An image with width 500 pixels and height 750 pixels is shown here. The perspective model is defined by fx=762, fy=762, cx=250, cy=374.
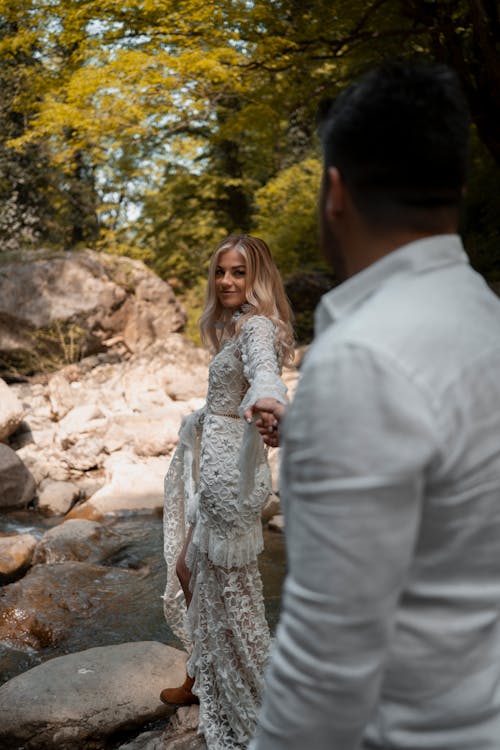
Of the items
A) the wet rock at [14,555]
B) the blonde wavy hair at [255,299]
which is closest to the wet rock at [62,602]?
the wet rock at [14,555]

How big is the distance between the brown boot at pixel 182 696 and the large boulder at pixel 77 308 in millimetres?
10238

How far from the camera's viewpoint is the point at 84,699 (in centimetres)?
362

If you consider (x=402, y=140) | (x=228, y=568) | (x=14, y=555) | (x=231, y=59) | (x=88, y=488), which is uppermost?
(x=231, y=59)

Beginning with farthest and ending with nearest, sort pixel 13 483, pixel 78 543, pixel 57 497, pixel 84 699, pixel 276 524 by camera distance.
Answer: pixel 57 497 → pixel 13 483 → pixel 276 524 → pixel 78 543 → pixel 84 699

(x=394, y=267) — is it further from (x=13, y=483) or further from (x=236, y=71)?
(x=236, y=71)

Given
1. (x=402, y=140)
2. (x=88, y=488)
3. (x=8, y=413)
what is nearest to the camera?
(x=402, y=140)

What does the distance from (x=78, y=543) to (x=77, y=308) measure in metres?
7.71

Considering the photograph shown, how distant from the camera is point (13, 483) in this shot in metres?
8.66

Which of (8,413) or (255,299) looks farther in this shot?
(8,413)

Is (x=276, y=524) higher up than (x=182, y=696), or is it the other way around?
(x=182, y=696)

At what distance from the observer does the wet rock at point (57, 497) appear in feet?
28.4

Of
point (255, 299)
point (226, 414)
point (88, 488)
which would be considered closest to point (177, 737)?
point (226, 414)

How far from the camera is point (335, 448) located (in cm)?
85

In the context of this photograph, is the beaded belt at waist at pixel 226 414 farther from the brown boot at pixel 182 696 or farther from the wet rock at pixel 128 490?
the wet rock at pixel 128 490
